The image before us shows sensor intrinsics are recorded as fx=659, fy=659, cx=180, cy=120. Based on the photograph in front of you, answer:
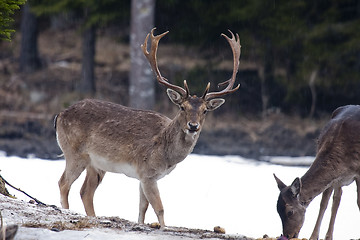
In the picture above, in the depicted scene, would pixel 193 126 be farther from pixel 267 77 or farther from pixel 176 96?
pixel 267 77

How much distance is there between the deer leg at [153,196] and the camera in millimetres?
8250

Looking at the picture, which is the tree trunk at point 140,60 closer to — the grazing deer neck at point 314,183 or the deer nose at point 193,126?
the grazing deer neck at point 314,183

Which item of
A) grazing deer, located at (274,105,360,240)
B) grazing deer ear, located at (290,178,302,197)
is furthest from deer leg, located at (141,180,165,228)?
grazing deer ear, located at (290,178,302,197)

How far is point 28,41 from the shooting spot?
69.4ft

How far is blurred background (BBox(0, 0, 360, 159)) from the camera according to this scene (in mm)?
16781

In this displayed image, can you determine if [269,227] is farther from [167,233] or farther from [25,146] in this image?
[25,146]

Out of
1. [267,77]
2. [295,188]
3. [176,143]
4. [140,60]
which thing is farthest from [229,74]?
[295,188]

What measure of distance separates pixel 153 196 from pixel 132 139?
94cm

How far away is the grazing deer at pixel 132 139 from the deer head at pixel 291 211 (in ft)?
4.40

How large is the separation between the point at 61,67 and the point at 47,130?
487cm

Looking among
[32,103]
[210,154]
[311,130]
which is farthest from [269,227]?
[32,103]

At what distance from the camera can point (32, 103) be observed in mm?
19062

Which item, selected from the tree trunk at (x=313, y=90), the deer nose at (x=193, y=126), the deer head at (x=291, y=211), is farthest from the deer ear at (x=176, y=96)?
the tree trunk at (x=313, y=90)

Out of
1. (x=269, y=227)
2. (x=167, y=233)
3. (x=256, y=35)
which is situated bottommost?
(x=269, y=227)
